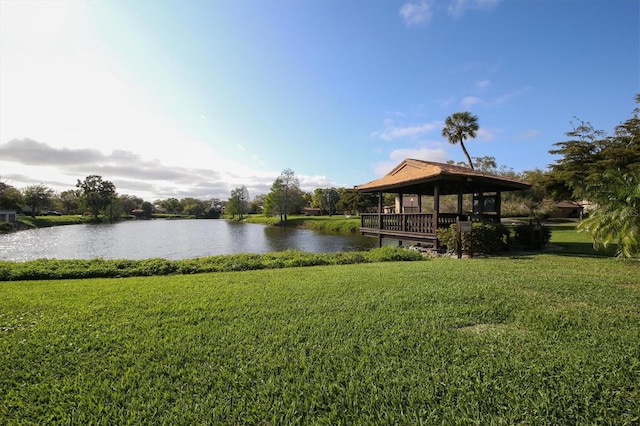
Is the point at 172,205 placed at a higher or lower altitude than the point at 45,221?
higher

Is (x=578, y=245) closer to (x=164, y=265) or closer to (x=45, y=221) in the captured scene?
(x=164, y=265)

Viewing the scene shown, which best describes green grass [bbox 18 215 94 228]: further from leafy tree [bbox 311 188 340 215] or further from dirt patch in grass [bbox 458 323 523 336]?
dirt patch in grass [bbox 458 323 523 336]

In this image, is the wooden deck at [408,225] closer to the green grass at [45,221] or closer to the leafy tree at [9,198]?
the green grass at [45,221]

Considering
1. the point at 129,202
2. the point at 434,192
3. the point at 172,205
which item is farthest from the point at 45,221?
the point at 172,205

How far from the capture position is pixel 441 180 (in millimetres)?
11305

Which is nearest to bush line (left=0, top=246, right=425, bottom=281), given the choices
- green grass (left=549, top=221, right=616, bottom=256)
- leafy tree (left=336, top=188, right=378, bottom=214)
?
green grass (left=549, top=221, right=616, bottom=256)

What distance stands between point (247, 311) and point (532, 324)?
3.58 meters

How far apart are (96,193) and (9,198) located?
14282 mm

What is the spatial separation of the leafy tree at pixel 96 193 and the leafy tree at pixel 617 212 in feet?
235

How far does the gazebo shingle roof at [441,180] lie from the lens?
1082 cm

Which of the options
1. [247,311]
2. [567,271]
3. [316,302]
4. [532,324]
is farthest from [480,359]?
[567,271]

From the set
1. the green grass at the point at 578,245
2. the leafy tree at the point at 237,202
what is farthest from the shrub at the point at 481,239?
the leafy tree at the point at 237,202

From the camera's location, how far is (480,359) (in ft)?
Result: 8.96

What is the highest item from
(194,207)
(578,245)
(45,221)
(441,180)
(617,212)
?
(194,207)
